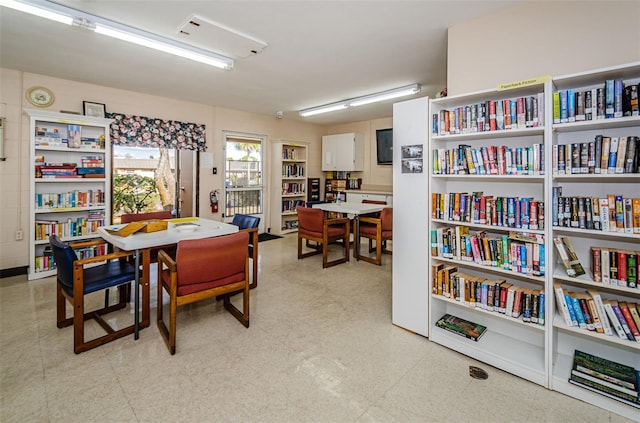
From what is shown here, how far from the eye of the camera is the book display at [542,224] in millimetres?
1733

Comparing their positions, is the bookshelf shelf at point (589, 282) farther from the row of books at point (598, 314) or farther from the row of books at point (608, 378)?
the row of books at point (608, 378)

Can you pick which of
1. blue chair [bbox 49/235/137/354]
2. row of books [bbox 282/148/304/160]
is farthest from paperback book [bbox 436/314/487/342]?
row of books [bbox 282/148/304/160]

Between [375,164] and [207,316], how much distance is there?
5535 millimetres

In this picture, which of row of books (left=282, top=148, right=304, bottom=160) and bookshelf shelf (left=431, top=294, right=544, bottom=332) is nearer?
bookshelf shelf (left=431, top=294, right=544, bottom=332)

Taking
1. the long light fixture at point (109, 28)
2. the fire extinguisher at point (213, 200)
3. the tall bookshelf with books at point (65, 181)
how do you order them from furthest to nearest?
the fire extinguisher at point (213, 200) < the tall bookshelf with books at point (65, 181) < the long light fixture at point (109, 28)

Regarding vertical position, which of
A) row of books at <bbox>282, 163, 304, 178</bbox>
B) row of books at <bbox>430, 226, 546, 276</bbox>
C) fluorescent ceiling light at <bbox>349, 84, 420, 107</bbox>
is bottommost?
row of books at <bbox>430, 226, 546, 276</bbox>

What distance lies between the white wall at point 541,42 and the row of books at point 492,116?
42 cm

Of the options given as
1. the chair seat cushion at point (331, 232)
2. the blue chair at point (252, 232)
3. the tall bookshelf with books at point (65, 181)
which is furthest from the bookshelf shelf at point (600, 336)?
the tall bookshelf with books at point (65, 181)

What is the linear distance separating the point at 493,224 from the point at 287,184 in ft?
18.1

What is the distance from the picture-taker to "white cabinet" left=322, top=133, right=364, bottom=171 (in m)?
7.30

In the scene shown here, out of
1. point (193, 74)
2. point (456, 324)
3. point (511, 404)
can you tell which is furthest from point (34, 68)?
point (511, 404)

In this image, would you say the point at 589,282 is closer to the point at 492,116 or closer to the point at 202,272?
the point at 492,116

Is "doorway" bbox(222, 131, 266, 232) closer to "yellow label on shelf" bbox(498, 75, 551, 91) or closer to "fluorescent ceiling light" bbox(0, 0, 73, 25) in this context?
"fluorescent ceiling light" bbox(0, 0, 73, 25)

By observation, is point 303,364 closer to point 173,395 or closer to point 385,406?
point 385,406
